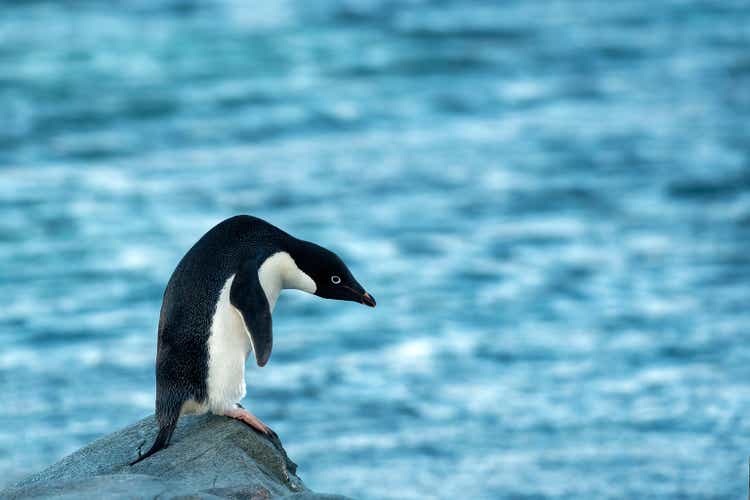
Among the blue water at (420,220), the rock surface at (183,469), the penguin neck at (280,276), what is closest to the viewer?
the rock surface at (183,469)

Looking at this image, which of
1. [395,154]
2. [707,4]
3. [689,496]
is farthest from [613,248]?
[707,4]

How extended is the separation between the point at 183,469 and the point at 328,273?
92 cm

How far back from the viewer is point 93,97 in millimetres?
14297

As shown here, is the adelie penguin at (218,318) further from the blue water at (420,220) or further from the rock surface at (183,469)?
the blue water at (420,220)

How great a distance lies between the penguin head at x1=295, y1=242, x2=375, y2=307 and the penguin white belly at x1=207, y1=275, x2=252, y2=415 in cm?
31

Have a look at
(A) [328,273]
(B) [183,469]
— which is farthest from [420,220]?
(B) [183,469]

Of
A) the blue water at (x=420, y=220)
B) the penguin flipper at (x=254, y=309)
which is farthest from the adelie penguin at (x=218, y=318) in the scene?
the blue water at (x=420, y=220)

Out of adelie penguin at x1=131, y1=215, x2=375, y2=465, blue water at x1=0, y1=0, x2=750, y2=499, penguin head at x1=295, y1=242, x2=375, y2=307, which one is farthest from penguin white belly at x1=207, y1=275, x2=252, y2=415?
blue water at x1=0, y1=0, x2=750, y2=499

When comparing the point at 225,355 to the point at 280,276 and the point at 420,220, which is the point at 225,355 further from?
the point at 420,220

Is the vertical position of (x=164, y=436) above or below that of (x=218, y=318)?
below

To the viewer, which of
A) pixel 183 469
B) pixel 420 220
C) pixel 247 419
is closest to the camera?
pixel 183 469

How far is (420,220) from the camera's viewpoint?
442 inches

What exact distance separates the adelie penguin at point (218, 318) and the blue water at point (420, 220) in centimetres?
247

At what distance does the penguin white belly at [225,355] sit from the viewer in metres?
4.78
